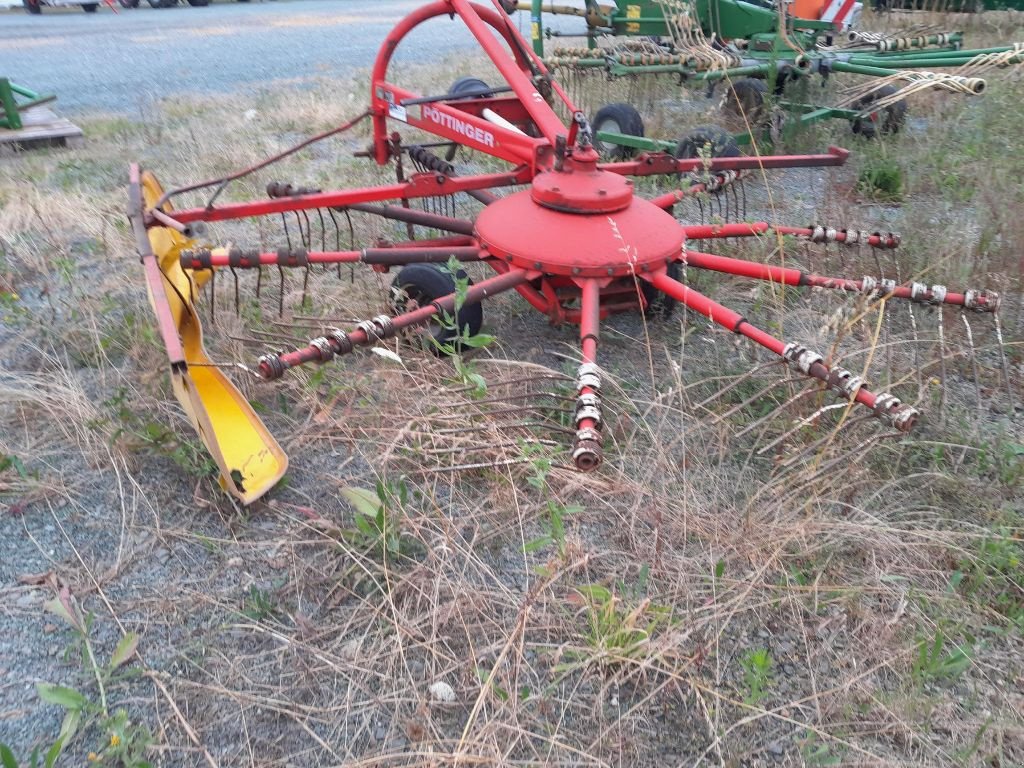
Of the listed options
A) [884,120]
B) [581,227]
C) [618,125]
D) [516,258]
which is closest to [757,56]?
[884,120]

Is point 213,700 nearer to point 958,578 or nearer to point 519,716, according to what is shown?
point 519,716

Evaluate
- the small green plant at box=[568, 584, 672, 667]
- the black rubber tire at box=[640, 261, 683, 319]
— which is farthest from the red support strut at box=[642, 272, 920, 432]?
the small green plant at box=[568, 584, 672, 667]

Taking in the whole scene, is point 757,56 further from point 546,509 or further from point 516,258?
point 546,509

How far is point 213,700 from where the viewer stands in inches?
62.1

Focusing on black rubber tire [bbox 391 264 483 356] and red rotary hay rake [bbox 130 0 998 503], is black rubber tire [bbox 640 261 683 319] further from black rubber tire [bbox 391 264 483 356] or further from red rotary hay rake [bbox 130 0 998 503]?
black rubber tire [bbox 391 264 483 356]

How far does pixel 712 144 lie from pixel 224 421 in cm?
283

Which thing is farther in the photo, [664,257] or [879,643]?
[664,257]

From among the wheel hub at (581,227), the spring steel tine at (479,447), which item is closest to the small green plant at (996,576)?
the spring steel tine at (479,447)

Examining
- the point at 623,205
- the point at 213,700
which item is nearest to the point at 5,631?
the point at 213,700

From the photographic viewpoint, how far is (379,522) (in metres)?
1.87

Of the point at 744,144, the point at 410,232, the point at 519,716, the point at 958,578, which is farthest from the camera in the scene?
the point at 744,144

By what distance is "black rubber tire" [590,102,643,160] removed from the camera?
480 cm

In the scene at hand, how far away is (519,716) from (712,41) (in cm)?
476

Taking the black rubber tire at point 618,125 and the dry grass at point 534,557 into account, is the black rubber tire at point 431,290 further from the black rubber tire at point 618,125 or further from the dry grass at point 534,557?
the black rubber tire at point 618,125
